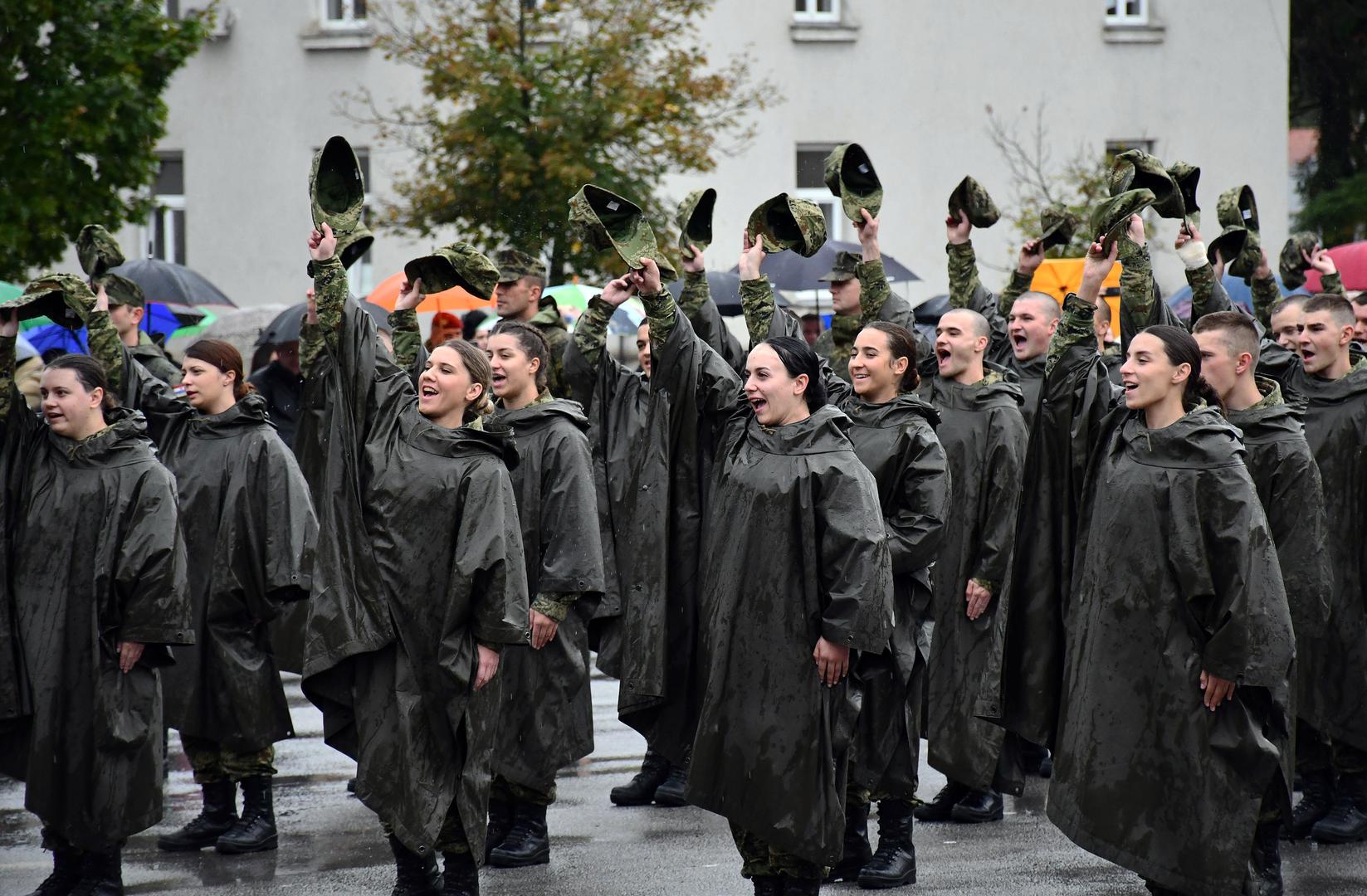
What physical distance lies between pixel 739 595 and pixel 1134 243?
2065 millimetres

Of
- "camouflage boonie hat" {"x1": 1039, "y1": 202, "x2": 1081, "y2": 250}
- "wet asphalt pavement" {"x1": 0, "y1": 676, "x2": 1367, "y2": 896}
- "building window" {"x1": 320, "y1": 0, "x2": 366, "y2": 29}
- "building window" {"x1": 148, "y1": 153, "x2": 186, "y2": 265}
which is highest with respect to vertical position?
"building window" {"x1": 320, "y1": 0, "x2": 366, "y2": 29}

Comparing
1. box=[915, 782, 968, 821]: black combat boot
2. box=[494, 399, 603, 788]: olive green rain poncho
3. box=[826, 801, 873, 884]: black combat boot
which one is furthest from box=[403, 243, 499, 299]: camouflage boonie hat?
box=[915, 782, 968, 821]: black combat boot

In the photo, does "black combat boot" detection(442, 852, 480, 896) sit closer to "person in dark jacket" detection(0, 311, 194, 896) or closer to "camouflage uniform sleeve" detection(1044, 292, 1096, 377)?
"person in dark jacket" detection(0, 311, 194, 896)

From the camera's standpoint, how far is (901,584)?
701 centimetres

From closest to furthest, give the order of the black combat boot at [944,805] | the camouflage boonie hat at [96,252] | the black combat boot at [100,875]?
1. the black combat boot at [100,875]
2. the black combat boot at [944,805]
3. the camouflage boonie hat at [96,252]

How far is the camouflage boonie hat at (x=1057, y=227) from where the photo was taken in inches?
316

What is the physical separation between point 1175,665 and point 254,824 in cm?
401

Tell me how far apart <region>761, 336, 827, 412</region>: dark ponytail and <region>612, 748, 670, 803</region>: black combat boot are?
273cm

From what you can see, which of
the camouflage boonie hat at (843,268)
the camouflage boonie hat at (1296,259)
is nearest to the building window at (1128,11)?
the camouflage boonie hat at (1296,259)

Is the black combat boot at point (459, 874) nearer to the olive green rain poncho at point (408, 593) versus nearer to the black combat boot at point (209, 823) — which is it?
the olive green rain poncho at point (408, 593)

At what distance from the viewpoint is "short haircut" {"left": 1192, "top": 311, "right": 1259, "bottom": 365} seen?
6.75 metres

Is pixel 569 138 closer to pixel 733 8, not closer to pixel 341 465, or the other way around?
pixel 733 8

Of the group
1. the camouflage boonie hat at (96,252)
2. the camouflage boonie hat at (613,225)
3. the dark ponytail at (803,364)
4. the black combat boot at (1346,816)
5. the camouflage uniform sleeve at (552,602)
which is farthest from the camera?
the camouflage boonie hat at (96,252)

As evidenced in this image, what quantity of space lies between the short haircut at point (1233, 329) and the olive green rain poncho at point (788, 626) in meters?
1.60
